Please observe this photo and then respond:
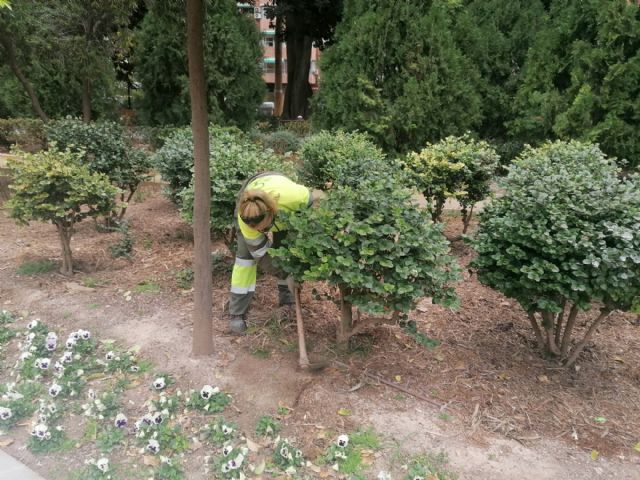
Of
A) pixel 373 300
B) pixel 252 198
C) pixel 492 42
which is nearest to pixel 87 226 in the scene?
pixel 252 198

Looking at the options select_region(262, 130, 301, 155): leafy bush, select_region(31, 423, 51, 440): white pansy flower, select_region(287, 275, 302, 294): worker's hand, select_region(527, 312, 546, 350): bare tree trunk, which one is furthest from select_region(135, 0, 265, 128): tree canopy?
select_region(31, 423, 51, 440): white pansy flower

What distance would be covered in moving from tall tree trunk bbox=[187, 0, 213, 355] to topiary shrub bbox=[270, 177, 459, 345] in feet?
1.88

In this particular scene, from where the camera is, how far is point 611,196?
10.5ft

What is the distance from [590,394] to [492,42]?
34.3ft

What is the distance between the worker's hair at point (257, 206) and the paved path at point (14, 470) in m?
1.92

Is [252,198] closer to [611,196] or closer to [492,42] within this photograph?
[611,196]

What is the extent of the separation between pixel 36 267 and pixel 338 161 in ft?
12.0

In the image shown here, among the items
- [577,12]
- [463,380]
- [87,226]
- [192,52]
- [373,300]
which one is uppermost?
[577,12]

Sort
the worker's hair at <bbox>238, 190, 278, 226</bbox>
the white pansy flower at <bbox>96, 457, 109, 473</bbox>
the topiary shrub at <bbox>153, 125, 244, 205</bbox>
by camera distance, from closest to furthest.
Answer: the white pansy flower at <bbox>96, 457, 109, 473</bbox>, the worker's hair at <bbox>238, 190, 278, 226</bbox>, the topiary shrub at <bbox>153, 125, 244, 205</bbox>

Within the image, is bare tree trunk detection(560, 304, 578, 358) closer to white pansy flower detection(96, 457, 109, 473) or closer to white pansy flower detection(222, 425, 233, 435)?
white pansy flower detection(222, 425, 233, 435)

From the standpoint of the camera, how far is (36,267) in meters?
5.45

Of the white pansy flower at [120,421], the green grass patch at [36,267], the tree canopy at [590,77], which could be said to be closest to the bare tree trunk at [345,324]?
the white pansy flower at [120,421]

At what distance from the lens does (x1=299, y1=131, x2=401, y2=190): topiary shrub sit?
5566 mm

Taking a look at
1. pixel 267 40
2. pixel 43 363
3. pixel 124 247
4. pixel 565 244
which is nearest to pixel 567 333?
pixel 565 244
